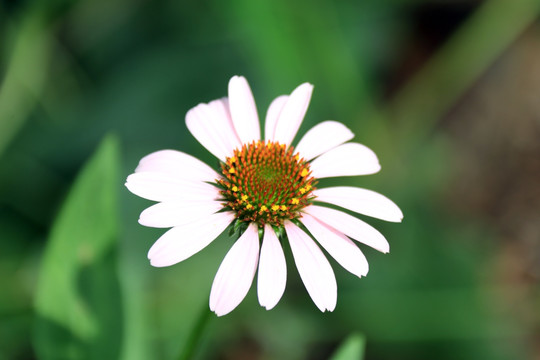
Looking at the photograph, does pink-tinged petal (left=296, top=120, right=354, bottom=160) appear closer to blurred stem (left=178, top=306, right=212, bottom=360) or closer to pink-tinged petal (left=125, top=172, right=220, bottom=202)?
pink-tinged petal (left=125, top=172, right=220, bottom=202)

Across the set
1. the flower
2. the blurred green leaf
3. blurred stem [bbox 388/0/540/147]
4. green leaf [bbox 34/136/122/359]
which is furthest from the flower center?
blurred stem [bbox 388/0/540/147]

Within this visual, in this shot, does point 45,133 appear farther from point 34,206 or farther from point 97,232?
point 97,232

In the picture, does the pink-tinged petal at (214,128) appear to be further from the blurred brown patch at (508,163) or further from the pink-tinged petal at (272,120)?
the blurred brown patch at (508,163)

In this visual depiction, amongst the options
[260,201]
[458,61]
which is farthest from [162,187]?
[458,61]

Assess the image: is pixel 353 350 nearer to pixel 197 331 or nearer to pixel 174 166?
pixel 197 331

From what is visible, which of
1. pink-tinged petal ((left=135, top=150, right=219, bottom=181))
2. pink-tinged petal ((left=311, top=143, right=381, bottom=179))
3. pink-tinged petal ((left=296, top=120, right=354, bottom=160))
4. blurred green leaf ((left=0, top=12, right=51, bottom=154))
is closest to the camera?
pink-tinged petal ((left=135, top=150, right=219, bottom=181))

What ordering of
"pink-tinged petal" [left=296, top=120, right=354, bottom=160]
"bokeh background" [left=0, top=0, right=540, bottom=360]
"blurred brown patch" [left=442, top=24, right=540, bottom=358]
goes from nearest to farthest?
"pink-tinged petal" [left=296, top=120, right=354, bottom=160]
"bokeh background" [left=0, top=0, right=540, bottom=360]
"blurred brown patch" [left=442, top=24, right=540, bottom=358]

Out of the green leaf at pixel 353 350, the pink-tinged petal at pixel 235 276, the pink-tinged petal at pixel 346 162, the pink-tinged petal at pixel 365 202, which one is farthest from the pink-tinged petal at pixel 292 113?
the green leaf at pixel 353 350
